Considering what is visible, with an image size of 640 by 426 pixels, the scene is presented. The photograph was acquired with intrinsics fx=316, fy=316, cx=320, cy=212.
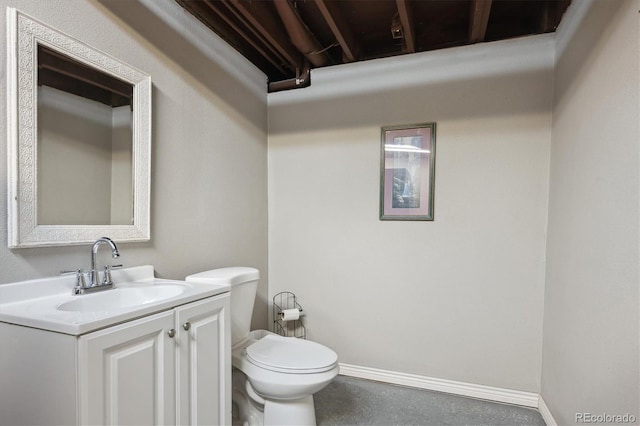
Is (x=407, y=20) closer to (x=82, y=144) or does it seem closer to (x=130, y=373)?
(x=82, y=144)

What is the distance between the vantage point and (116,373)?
938mm

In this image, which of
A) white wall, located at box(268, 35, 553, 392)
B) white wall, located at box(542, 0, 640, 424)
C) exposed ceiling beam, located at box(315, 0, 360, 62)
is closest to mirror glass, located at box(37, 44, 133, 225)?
exposed ceiling beam, located at box(315, 0, 360, 62)

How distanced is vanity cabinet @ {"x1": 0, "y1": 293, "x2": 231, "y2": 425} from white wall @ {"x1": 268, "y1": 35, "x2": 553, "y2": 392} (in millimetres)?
1285

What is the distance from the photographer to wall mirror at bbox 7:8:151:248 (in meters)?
1.09

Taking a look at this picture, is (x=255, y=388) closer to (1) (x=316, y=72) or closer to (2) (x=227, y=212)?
(2) (x=227, y=212)

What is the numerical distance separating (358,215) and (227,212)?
93 cm

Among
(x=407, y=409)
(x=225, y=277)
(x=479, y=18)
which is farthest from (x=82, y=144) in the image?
(x=407, y=409)

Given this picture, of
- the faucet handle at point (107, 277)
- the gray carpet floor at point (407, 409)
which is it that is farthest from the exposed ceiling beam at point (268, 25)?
the gray carpet floor at point (407, 409)

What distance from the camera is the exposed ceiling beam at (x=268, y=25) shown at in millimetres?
1700

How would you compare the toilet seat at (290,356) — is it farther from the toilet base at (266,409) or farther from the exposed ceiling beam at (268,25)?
the exposed ceiling beam at (268,25)

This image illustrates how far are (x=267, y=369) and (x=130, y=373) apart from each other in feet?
2.38

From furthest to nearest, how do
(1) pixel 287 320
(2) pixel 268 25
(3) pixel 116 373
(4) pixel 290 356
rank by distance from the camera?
(1) pixel 287 320, (2) pixel 268 25, (4) pixel 290 356, (3) pixel 116 373

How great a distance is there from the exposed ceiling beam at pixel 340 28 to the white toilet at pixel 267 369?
1501mm

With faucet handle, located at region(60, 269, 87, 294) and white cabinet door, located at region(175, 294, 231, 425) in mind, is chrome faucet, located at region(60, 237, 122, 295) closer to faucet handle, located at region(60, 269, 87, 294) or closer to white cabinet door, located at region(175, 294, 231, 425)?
faucet handle, located at region(60, 269, 87, 294)
